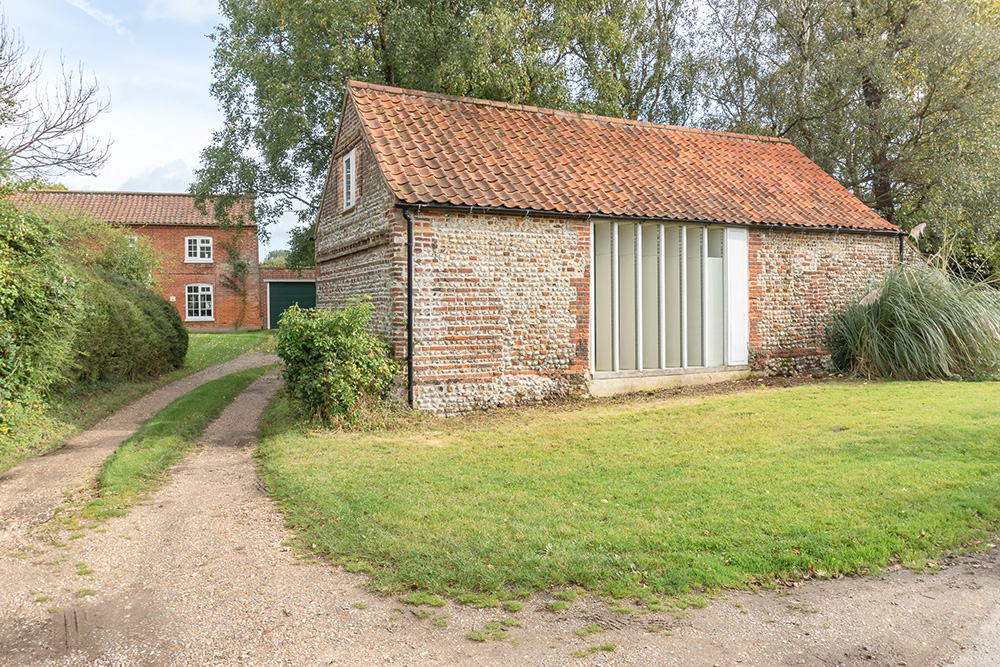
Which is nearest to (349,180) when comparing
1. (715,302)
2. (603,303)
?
(603,303)

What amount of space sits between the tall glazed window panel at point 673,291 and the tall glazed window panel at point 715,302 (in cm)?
64

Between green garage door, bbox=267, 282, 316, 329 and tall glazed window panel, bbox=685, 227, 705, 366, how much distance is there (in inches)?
1007

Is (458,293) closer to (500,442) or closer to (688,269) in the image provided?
(500,442)

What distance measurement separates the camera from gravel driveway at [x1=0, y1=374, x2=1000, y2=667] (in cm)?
370

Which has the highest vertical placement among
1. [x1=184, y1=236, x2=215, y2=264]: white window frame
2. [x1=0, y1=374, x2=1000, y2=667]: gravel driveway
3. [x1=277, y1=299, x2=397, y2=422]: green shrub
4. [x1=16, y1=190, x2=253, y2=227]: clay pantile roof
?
[x1=16, y1=190, x2=253, y2=227]: clay pantile roof

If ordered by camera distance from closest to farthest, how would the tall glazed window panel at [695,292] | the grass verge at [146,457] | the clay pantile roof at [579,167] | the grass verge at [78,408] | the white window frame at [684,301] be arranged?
the grass verge at [146,457] < the grass verge at [78,408] < the clay pantile roof at [579,167] < the white window frame at [684,301] < the tall glazed window panel at [695,292]

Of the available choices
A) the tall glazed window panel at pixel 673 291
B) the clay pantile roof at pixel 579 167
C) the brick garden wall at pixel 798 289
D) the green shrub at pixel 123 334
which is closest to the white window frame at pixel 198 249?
the green shrub at pixel 123 334

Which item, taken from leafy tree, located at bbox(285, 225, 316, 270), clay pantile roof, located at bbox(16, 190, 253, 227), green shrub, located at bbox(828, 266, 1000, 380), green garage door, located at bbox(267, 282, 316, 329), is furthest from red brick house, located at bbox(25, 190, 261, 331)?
green shrub, located at bbox(828, 266, 1000, 380)

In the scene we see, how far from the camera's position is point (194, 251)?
33656 millimetres

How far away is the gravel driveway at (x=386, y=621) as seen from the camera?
370cm

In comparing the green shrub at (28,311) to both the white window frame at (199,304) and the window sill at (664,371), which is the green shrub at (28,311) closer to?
the window sill at (664,371)

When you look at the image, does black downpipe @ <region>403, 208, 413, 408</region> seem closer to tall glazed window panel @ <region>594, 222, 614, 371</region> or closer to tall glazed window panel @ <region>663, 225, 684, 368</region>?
tall glazed window panel @ <region>594, 222, 614, 371</region>

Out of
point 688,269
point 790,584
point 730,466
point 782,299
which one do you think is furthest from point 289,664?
point 782,299

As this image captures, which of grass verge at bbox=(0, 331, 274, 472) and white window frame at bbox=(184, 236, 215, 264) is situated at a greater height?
white window frame at bbox=(184, 236, 215, 264)
